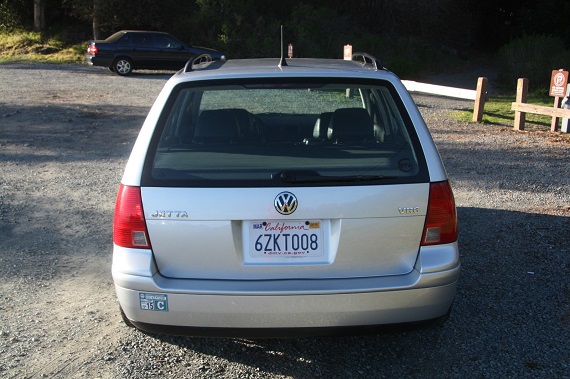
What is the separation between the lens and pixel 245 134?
165 inches

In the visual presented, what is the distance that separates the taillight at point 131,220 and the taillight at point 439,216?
1527 millimetres

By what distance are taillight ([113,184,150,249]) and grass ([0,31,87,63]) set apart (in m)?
27.5

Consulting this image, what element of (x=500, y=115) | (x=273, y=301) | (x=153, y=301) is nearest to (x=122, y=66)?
(x=500, y=115)

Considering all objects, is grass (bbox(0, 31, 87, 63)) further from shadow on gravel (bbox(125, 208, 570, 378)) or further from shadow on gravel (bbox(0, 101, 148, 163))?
shadow on gravel (bbox(125, 208, 570, 378))

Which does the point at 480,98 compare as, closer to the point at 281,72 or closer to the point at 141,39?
the point at 281,72

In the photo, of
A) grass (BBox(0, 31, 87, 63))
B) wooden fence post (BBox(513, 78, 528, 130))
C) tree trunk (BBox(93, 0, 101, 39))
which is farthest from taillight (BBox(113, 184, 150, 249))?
tree trunk (BBox(93, 0, 101, 39))

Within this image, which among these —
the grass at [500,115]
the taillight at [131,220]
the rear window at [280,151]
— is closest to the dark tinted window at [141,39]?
the grass at [500,115]

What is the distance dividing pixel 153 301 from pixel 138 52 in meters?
22.2

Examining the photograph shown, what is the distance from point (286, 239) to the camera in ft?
11.3

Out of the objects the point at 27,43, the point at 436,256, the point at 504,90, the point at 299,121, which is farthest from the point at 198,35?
the point at 436,256

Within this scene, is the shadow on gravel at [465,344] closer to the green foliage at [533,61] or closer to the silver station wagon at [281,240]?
the silver station wagon at [281,240]

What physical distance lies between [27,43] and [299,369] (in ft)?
106

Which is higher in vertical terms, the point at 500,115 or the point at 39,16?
the point at 39,16

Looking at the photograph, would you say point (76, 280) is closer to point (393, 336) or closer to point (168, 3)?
point (393, 336)
